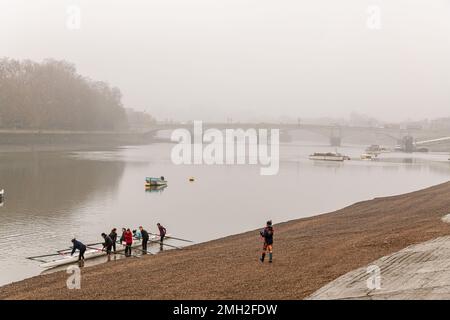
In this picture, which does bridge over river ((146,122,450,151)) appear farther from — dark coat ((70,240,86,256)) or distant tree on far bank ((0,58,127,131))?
dark coat ((70,240,86,256))

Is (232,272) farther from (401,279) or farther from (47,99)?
(47,99)

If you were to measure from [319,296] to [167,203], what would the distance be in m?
34.1

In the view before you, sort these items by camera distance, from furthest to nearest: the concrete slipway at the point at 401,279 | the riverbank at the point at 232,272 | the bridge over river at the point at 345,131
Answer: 1. the bridge over river at the point at 345,131
2. the riverbank at the point at 232,272
3. the concrete slipway at the point at 401,279

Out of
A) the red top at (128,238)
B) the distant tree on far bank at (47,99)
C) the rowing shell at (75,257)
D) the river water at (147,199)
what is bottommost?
the river water at (147,199)

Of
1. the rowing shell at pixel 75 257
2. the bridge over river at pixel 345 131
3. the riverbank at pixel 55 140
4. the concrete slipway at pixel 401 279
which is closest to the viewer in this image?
the concrete slipway at pixel 401 279

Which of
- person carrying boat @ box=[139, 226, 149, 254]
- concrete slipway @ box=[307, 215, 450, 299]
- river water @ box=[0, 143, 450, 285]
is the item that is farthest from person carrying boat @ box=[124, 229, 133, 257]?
concrete slipway @ box=[307, 215, 450, 299]

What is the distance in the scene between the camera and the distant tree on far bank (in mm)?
113694

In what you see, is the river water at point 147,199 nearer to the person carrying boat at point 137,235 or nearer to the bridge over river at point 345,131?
the person carrying boat at point 137,235

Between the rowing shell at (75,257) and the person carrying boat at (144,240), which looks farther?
the person carrying boat at (144,240)

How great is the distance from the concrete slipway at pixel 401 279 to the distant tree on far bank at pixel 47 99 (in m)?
111

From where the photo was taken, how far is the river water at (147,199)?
31.0 metres

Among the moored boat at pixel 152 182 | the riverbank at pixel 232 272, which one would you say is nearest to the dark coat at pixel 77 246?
the riverbank at pixel 232 272
